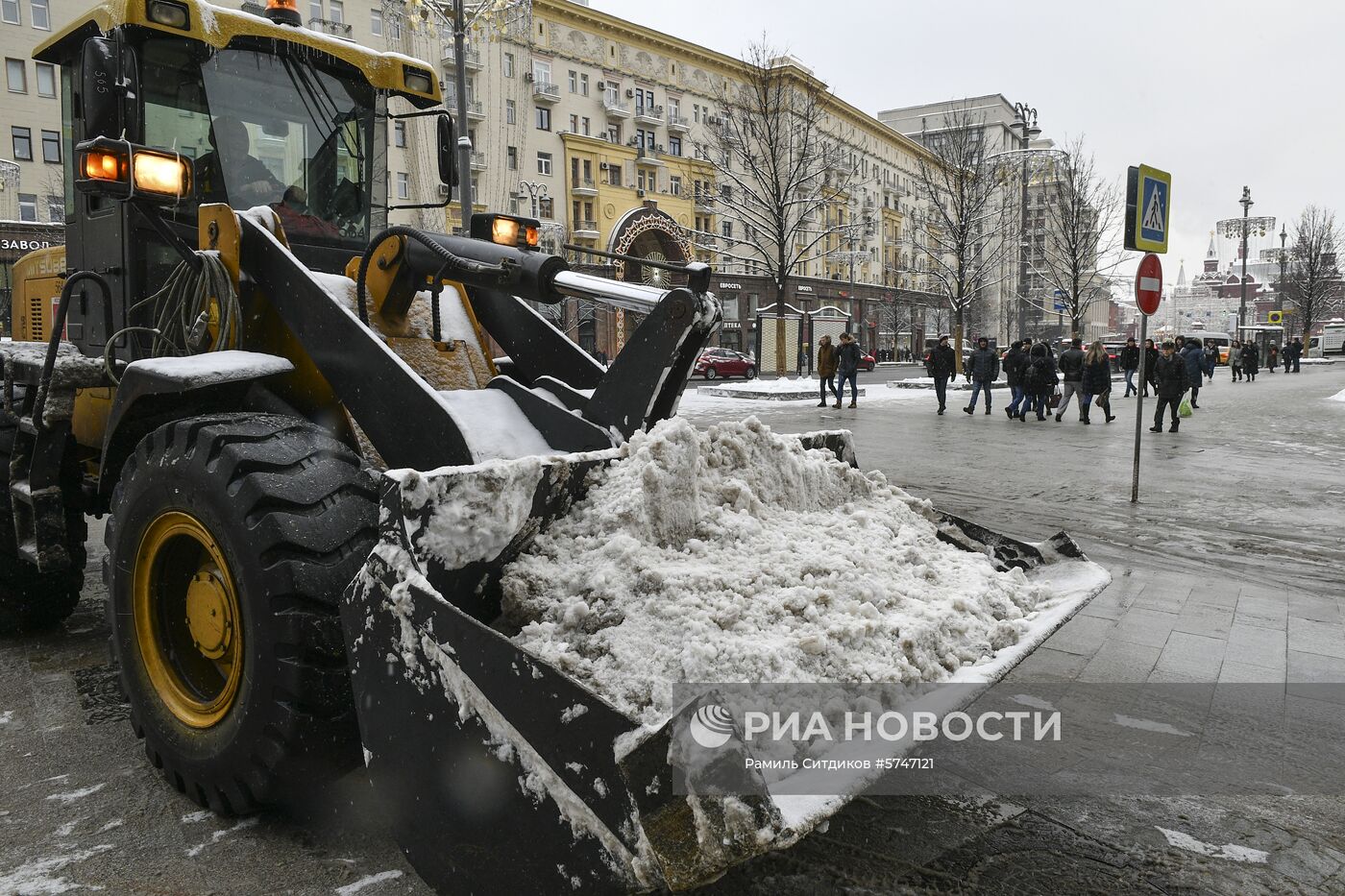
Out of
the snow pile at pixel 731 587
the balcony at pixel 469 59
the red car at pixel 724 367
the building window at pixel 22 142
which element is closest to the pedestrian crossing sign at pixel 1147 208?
the snow pile at pixel 731 587

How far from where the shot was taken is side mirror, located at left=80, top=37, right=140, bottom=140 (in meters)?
3.27

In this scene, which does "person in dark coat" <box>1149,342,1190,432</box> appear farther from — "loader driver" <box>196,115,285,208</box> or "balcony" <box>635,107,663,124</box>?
"balcony" <box>635,107,663,124</box>

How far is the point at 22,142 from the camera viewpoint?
124ft

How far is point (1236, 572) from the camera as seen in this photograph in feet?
20.5

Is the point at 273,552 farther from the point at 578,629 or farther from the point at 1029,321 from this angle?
the point at 1029,321

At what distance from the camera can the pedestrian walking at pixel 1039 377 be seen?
1784cm

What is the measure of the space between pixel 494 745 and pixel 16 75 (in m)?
47.5

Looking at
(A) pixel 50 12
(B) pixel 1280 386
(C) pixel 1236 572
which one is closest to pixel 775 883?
(C) pixel 1236 572

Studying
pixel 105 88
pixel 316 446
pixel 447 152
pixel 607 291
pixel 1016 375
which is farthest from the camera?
pixel 1016 375

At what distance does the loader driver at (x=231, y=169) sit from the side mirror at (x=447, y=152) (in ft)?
3.57

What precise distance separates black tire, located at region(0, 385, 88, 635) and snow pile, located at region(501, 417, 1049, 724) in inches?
114

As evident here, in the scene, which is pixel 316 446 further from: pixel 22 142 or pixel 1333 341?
pixel 1333 341

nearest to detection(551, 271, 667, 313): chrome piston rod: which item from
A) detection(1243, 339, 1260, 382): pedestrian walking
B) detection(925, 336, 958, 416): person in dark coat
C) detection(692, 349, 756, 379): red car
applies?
detection(925, 336, 958, 416): person in dark coat

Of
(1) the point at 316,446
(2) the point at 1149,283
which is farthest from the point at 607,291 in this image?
(2) the point at 1149,283
